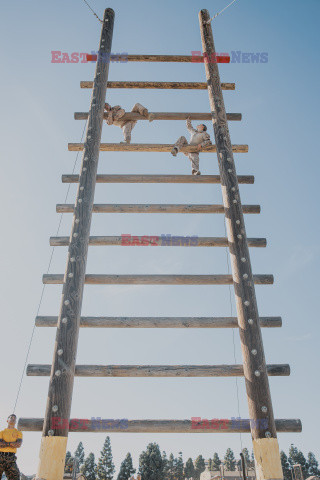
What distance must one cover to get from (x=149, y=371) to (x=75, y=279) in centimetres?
117

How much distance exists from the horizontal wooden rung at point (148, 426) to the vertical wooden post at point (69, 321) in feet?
0.65

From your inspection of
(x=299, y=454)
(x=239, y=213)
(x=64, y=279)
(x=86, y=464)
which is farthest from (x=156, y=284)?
(x=299, y=454)

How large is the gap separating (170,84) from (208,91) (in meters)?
0.65

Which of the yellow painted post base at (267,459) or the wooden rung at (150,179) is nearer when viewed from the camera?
the yellow painted post base at (267,459)

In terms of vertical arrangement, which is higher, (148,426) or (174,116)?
(174,116)

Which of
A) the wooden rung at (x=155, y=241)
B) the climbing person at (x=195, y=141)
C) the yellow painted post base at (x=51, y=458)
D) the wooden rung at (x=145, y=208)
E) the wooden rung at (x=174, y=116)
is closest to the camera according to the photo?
the yellow painted post base at (x=51, y=458)

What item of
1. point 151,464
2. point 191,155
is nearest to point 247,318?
point 191,155

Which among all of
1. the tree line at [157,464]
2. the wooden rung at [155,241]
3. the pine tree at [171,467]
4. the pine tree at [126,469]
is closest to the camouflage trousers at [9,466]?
the wooden rung at [155,241]

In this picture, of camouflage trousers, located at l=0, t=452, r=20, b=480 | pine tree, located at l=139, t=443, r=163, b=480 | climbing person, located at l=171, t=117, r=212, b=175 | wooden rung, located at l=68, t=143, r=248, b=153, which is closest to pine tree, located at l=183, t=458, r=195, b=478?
pine tree, located at l=139, t=443, r=163, b=480

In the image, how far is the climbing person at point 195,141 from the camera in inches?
196

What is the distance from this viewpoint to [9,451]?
4.80m

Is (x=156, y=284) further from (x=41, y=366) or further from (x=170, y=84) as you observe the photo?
(x=170, y=84)

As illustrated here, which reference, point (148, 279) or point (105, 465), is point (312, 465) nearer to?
point (105, 465)

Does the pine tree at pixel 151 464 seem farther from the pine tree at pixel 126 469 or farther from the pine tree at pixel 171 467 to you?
the pine tree at pixel 171 467
